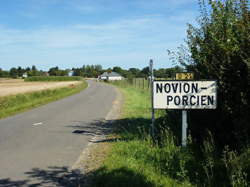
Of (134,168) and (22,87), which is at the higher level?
(22,87)

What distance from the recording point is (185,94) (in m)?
5.30

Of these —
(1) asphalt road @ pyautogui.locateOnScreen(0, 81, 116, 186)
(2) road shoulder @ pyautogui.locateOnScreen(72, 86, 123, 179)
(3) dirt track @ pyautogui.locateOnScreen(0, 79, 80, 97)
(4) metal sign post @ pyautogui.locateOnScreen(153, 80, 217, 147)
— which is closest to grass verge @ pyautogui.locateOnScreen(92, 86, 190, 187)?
(2) road shoulder @ pyautogui.locateOnScreen(72, 86, 123, 179)

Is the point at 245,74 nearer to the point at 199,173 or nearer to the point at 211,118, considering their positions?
the point at 211,118

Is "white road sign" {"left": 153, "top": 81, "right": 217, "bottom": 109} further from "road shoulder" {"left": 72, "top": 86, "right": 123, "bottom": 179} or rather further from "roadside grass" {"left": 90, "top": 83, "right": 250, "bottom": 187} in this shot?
"road shoulder" {"left": 72, "top": 86, "right": 123, "bottom": 179}

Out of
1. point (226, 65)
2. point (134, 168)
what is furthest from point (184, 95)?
point (134, 168)

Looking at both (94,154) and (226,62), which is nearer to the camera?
(226,62)

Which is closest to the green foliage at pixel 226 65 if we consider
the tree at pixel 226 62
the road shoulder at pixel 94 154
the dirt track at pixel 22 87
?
the tree at pixel 226 62

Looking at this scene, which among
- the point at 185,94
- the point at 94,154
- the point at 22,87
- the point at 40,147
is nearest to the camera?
the point at 185,94

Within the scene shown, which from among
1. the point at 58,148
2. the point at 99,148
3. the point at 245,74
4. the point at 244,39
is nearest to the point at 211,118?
the point at 245,74

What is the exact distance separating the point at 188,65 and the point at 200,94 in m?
1.16

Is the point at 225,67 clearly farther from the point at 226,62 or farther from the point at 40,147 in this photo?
the point at 40,147

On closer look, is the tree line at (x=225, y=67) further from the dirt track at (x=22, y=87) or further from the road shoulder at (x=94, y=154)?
the dirt track at (x=22, y=87)

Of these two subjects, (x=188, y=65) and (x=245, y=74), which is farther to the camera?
(x=188, y=65)

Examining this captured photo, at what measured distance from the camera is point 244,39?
15.5ft
